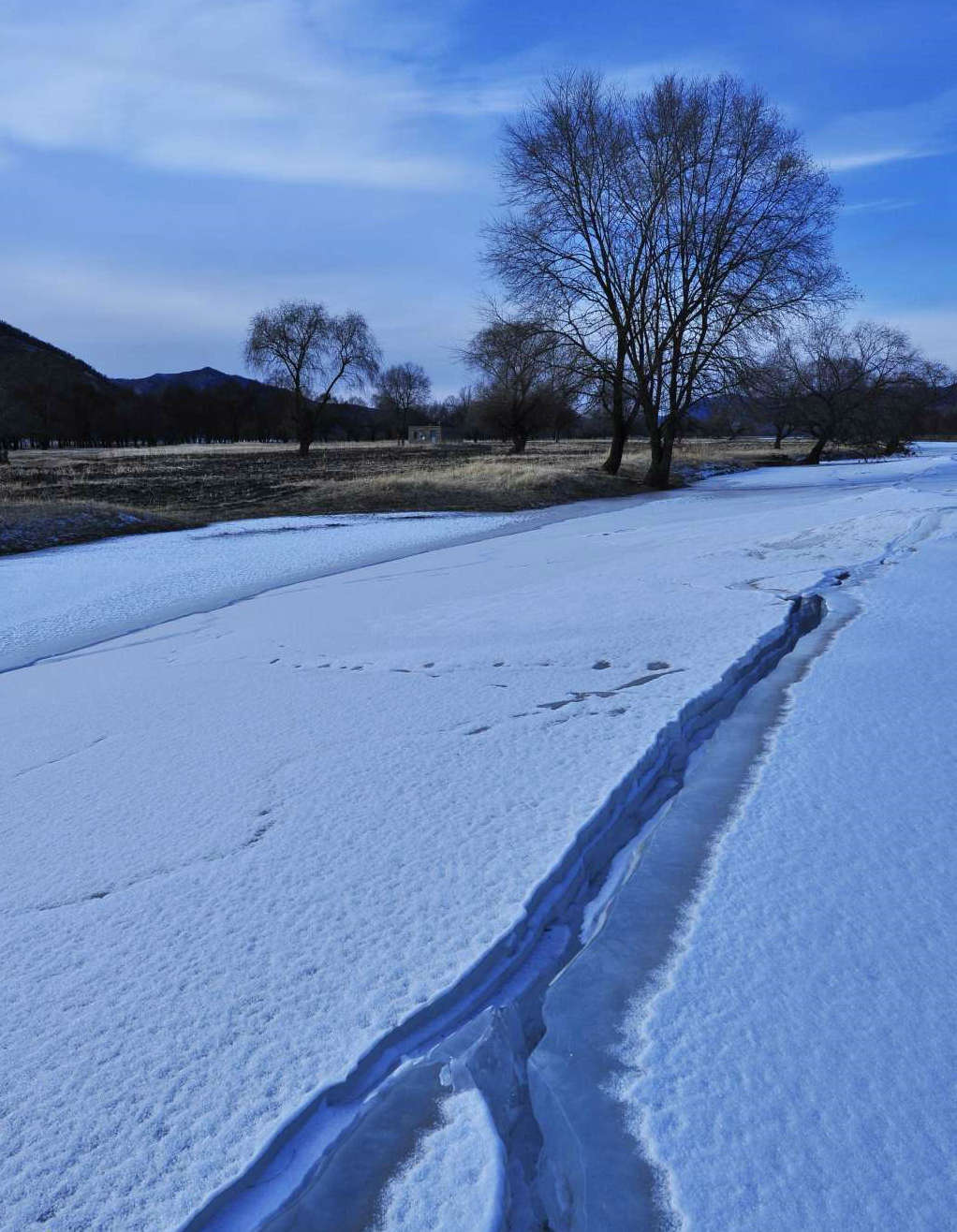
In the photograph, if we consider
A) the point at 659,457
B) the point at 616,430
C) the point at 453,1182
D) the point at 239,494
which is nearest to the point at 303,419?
the point at 239,494

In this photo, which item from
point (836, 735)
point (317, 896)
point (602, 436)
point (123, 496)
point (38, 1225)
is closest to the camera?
point (38, 1225)

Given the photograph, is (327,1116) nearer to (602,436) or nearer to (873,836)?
(873,836)

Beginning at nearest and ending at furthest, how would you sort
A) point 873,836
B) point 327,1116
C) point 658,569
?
point 327,1116 → point 873,836 → point 658,569

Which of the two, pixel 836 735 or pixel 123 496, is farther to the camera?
pixel 123 496

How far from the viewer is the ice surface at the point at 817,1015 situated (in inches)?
44.2

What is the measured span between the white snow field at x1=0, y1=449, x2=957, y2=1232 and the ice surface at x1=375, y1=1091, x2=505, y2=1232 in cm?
1

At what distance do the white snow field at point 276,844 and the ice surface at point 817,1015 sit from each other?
0.13m

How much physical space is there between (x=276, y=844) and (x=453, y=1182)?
112 cm

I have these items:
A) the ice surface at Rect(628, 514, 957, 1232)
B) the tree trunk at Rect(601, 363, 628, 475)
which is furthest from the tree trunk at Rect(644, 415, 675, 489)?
the ice surface at Rect(628, 514, 957, 1232)

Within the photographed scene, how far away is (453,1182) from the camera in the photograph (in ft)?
3.77

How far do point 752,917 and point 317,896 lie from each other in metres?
0.95

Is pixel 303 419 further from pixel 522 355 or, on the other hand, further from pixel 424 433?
pixel 424 433

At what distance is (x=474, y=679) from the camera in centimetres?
357

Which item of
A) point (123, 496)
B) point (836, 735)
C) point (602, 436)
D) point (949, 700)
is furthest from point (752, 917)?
point (602, 436)
